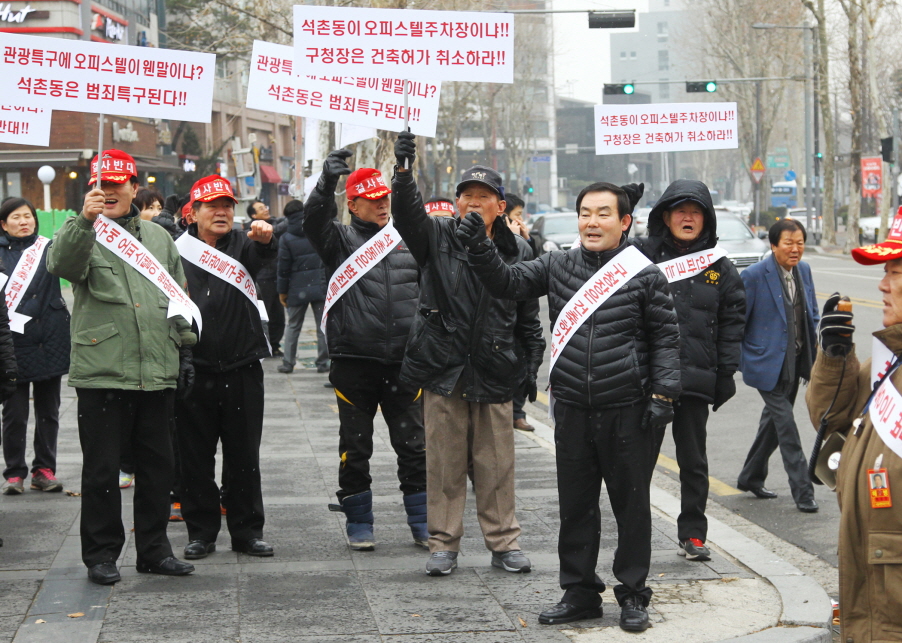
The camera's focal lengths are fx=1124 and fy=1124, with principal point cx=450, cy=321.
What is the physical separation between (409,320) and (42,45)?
2372 millimetres

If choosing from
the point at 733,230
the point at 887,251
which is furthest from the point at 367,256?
the point at 733,230

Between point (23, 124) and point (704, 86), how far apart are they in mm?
23400

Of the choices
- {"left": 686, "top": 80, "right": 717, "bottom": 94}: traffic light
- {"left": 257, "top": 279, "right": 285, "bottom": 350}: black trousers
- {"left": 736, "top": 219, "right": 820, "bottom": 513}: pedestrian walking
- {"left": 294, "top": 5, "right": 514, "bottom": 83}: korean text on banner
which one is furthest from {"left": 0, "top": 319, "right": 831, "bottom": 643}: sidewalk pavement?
{"left": 686, "top": 80, "right": 717, "bottom": 94}: traffic light

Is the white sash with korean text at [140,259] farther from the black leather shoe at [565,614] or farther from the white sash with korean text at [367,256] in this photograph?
the black leather shoe at [565,614]

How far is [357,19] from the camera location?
596cm

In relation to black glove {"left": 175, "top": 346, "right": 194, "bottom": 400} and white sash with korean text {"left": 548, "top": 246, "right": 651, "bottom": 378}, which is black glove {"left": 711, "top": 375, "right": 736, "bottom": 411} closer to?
white sash with korean text {"left": 548, "top": 246, "right": 651, "bottom": 378}

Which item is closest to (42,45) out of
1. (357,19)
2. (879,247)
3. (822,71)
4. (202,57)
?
(202,57)

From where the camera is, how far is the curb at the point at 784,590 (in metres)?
4.65

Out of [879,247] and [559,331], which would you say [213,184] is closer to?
[559,331]

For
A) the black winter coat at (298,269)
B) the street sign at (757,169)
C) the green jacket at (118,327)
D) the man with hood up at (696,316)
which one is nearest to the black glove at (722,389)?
the man with hood up at (696,316)

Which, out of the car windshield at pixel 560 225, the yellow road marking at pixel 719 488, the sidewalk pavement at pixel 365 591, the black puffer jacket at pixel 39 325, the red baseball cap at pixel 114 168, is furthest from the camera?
the car windshield at pixel 560 225

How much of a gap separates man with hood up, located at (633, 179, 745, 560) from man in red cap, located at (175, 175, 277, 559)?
2.12 metres

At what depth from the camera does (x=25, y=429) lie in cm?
744

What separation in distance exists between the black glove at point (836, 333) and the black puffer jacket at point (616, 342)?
1.18m
